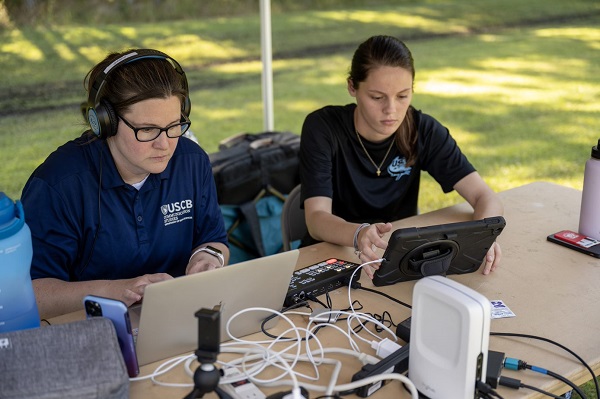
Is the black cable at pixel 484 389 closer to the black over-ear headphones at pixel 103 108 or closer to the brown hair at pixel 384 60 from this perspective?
the black over-ear headphones at pixel 103 108

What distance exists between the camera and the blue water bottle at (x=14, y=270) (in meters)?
1.46

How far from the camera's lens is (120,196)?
2.06 metres

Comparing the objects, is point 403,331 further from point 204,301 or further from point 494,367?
point 204,301

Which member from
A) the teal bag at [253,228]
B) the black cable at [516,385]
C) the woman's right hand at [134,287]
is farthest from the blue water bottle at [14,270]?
the teal bag at [253,228]

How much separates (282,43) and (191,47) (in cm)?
138

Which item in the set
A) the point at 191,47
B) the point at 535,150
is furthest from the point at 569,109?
the point at 191,47

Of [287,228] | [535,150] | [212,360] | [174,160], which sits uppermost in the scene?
[174,160]

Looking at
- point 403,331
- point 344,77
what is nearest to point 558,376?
point 403,331

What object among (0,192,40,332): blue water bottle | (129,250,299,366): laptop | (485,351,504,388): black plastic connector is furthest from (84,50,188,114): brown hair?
(485,351,504,388): black plastic connector

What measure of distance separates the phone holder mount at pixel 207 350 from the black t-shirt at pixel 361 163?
1.37 meters

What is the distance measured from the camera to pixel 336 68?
28.2ft

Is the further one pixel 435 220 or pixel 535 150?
pixel 535 150

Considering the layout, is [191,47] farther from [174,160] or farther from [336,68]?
[174,160]

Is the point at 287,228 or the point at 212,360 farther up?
the point at 212,360
